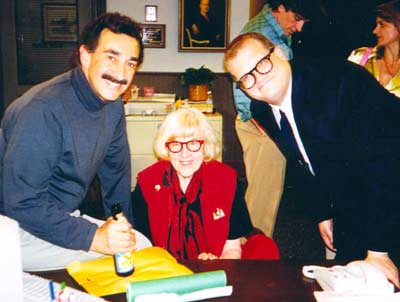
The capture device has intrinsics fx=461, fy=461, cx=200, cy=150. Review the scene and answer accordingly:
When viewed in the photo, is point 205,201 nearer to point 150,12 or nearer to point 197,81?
point 197,81

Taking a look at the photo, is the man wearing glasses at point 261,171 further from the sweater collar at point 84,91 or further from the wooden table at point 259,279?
the wooden table at point 259,279

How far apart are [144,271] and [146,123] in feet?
8.88

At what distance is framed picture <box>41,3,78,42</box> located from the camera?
4.74m

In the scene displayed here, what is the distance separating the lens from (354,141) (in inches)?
62.7

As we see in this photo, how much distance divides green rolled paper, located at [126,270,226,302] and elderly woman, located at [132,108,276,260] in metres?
0.64

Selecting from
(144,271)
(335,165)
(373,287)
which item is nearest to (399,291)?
(373,287)

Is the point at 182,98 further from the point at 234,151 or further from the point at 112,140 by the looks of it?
the point at 112,140

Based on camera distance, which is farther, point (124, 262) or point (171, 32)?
point (171, 32)

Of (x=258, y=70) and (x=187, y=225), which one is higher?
(x=258, y=70)

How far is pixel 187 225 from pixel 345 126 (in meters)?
0.77

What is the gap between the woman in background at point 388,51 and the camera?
8.37ft

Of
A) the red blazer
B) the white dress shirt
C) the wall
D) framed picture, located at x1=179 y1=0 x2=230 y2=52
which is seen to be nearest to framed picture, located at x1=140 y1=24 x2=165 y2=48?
the wall

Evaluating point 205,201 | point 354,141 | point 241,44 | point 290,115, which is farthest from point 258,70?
point 205,201

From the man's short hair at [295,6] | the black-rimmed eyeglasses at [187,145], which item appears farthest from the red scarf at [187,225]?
the man's short hair at [295,6]
